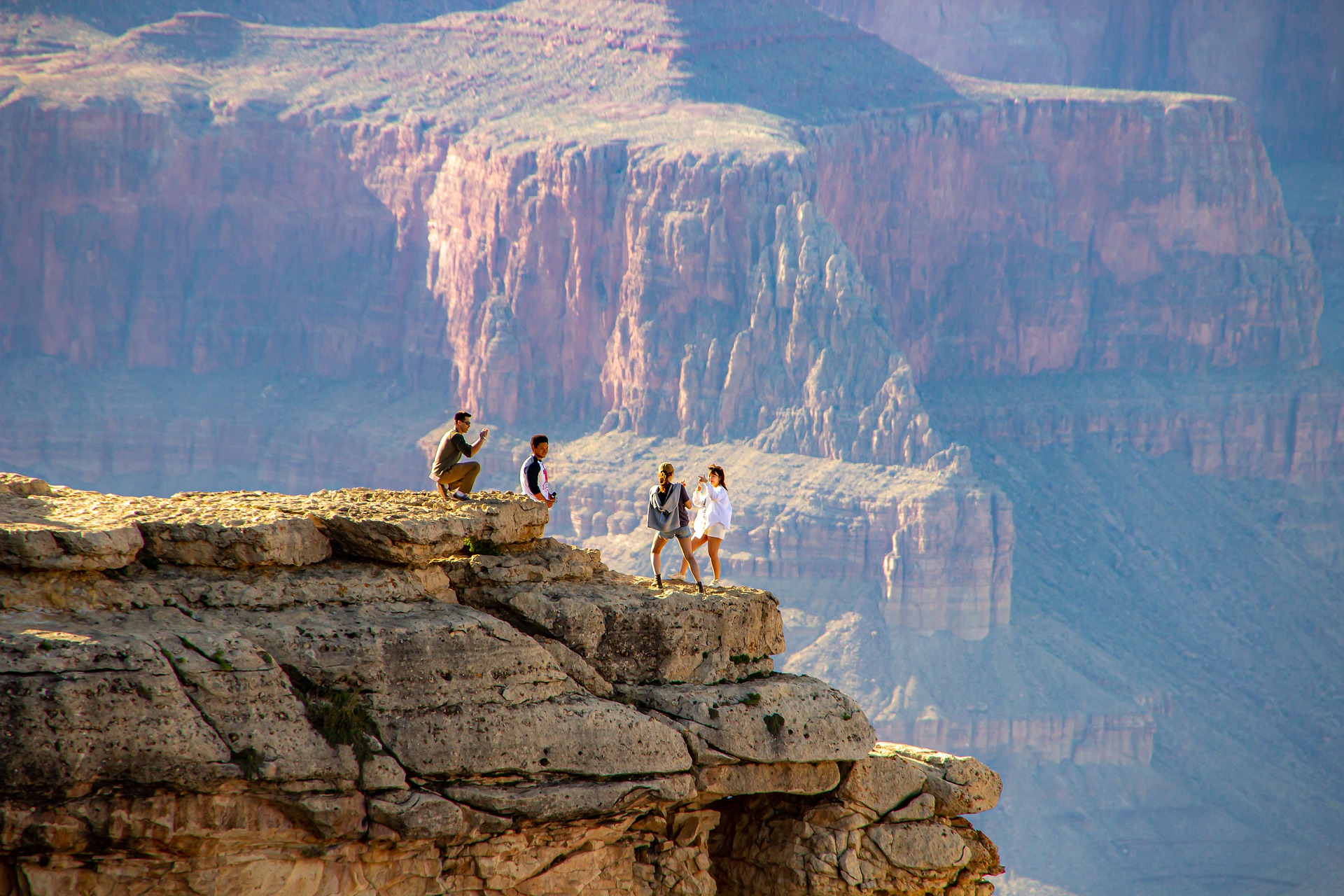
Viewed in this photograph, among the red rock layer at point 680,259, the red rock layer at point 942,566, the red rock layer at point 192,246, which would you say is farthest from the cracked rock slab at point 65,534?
the red rock layer at point 192,246

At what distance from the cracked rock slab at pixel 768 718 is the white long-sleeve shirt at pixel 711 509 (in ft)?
9.88

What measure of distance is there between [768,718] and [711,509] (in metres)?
4.16

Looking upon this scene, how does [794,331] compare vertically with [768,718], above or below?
below

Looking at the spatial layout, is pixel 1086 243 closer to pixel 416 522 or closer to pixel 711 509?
pixel 711 509

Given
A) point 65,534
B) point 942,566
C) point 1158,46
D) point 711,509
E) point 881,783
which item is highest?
point 1158,46

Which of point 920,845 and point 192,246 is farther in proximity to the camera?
point 192,246

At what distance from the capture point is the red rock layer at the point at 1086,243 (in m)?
142

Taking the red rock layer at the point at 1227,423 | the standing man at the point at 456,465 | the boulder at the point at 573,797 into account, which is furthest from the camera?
Answer: the red rock layer at the point at 1227,423

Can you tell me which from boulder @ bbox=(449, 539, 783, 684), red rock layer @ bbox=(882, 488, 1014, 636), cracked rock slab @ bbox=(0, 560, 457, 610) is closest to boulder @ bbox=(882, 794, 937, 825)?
boulder @ bbox=(449, 539, 783, 684)

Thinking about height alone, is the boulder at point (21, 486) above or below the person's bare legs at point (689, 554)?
above

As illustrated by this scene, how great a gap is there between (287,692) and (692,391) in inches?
4071

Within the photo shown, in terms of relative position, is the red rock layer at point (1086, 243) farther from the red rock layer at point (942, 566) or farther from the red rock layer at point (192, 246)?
the red rock layer at point (192, 246)

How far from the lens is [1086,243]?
488 ft

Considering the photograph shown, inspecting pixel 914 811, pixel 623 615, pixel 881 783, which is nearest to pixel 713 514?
pixel 623 615
